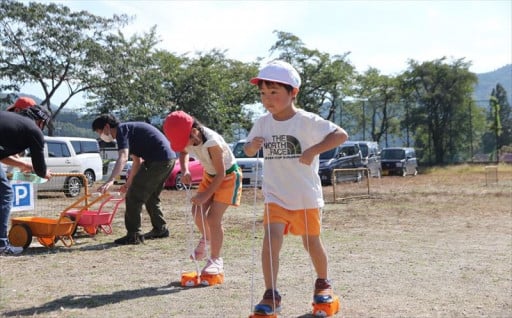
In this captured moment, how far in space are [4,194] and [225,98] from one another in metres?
33.3

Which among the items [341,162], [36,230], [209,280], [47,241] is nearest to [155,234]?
[47,241]

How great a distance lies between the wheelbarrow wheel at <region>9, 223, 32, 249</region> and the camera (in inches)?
275

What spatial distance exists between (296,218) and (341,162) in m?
18.7

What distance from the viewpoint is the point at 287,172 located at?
3.92 m

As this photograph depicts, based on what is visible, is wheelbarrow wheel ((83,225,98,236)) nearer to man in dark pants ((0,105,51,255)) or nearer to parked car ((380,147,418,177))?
man in dark pants ((0,105,51,255))

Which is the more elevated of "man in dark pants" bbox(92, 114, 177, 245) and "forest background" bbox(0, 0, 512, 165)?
"forest background" bbox(0, 0, 512, 165)

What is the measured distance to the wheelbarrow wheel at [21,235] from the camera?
6973 millimetres

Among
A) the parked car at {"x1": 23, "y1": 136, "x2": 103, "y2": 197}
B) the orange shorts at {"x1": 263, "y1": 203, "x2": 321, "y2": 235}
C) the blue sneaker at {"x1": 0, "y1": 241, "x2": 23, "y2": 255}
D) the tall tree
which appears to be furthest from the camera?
the tall tree

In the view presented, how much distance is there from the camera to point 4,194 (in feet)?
21.4

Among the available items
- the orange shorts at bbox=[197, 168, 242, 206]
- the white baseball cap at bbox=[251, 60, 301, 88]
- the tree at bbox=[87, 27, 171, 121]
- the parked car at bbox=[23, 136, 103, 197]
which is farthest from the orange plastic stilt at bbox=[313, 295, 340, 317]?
the tree at bbox=[87, 27, 171, 121]

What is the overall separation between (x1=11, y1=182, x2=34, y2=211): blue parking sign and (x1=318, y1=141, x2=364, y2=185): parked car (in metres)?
13.0

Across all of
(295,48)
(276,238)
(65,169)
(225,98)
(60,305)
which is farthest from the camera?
(295,48)

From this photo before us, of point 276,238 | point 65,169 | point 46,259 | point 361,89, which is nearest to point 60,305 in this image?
point 276,238

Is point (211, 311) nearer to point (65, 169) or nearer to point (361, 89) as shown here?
point (65, 169)
